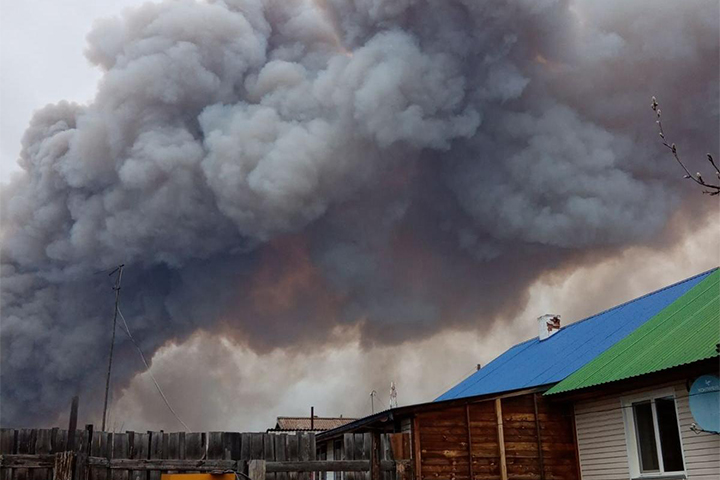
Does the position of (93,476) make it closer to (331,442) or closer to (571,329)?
(331,442)

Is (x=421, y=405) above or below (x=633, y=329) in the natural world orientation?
below

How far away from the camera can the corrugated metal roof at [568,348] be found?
16.0 meters

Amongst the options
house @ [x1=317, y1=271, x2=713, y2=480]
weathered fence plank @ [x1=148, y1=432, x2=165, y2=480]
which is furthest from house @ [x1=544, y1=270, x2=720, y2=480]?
weathered fence plank @ [x1=148, y1=432, x2=165, y2=480]

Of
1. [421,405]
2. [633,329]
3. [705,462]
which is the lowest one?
[705,462]

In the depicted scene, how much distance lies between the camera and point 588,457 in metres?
13.8

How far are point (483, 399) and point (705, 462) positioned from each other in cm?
382

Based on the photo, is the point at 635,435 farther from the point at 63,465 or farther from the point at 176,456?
the point at 63,465

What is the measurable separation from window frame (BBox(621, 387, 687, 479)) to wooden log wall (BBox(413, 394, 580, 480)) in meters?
1.27

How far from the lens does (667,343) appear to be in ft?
43.0

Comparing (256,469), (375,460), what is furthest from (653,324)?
(256,469)

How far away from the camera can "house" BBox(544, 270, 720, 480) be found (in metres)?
11.4

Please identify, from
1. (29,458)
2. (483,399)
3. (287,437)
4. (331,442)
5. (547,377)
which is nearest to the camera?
(29,458)

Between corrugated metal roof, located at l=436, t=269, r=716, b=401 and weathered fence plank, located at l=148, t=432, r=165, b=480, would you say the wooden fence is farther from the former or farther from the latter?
corrugated metal roof, located at l=436, t=269, r=716, b=401

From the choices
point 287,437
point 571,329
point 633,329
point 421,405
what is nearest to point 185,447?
point 287,437
